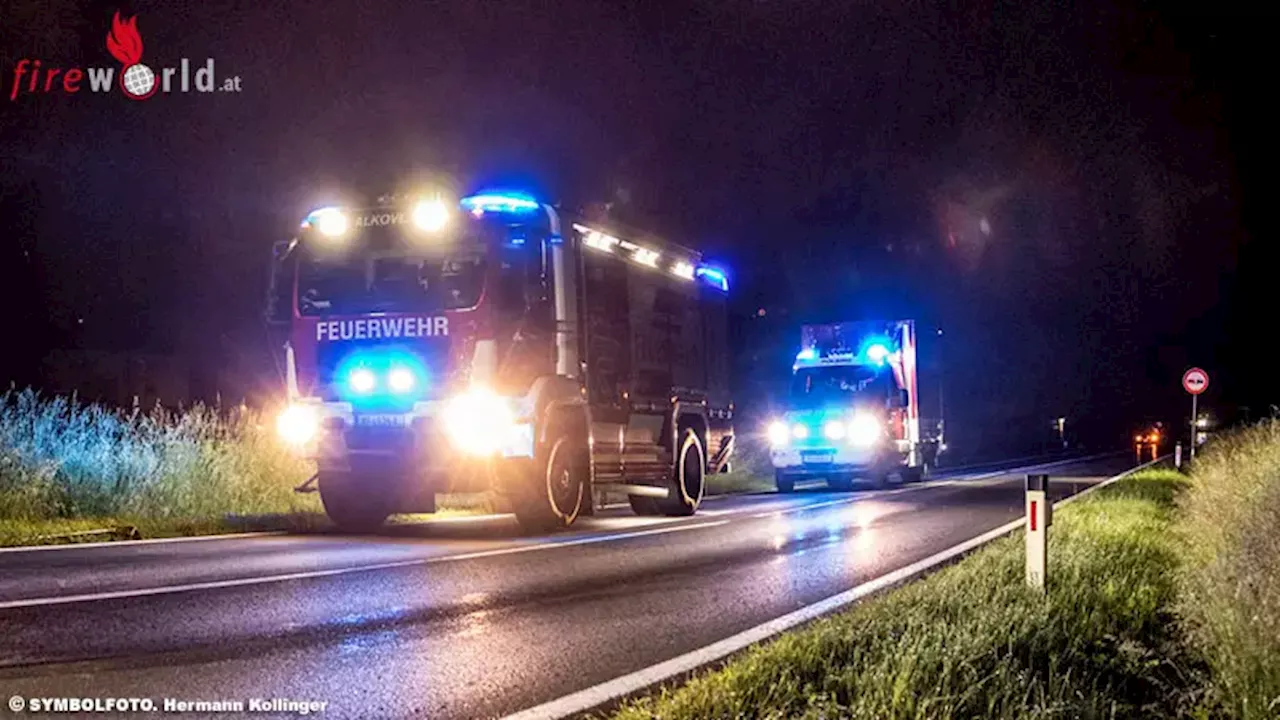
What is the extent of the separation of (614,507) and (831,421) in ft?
25.1

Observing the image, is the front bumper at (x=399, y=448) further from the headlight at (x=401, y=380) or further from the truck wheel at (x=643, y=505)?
the truck wheel at (x=643, y=505)

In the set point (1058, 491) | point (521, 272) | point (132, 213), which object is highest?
point (132, 213)

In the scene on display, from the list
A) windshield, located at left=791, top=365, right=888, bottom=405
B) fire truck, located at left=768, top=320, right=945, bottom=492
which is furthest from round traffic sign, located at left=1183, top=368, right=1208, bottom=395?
windshield, located at left=791, top=365, right=888, bottom=405

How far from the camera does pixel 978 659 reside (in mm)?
5918

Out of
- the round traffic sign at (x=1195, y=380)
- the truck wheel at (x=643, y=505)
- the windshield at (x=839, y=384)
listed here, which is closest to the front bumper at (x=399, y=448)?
the truck wheel at (x=643, y=505)

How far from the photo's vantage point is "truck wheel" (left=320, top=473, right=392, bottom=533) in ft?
46.0

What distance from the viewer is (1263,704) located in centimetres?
545

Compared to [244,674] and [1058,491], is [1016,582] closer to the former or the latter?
[244,674]

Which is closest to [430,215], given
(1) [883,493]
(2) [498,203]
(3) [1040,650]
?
(2) [498,203]

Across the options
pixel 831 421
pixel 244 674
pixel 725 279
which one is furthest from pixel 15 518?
pixel 831 421

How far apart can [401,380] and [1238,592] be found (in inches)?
337

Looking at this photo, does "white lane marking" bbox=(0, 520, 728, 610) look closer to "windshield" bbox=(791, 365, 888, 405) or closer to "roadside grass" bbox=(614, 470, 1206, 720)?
"roadside grass" bbox=(614, 470, 1206, 720)

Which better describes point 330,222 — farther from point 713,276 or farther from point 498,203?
A: point 713,276

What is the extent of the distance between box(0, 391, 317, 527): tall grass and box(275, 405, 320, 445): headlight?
56.9 inches
